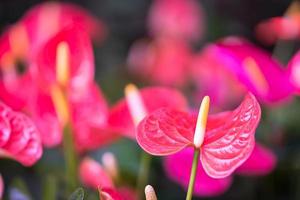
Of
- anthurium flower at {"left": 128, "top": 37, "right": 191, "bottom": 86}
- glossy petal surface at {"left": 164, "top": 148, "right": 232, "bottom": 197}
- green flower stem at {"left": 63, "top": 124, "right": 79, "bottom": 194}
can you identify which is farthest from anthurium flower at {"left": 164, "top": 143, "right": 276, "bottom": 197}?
anthurium flower at {"left": 128, "top": 37, "right": 191, "bottom": 86}

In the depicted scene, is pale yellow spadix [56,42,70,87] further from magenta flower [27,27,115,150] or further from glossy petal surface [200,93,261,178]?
glossy petal surface [200,93,261,178]

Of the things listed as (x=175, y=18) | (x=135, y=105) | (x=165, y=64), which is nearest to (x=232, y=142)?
(x=135, y=105)

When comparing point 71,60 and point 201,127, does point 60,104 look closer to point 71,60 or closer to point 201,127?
point 71,60

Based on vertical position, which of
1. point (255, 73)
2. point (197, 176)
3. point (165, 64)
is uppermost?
point (255, 73)

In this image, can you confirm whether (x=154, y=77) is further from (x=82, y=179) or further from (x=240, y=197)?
(x=82, y=179)

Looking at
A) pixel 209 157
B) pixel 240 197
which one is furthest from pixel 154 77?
pixel 209 157

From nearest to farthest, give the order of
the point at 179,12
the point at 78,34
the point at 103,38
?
the point at 78,34, the point at 179,12, the point at 103,38
